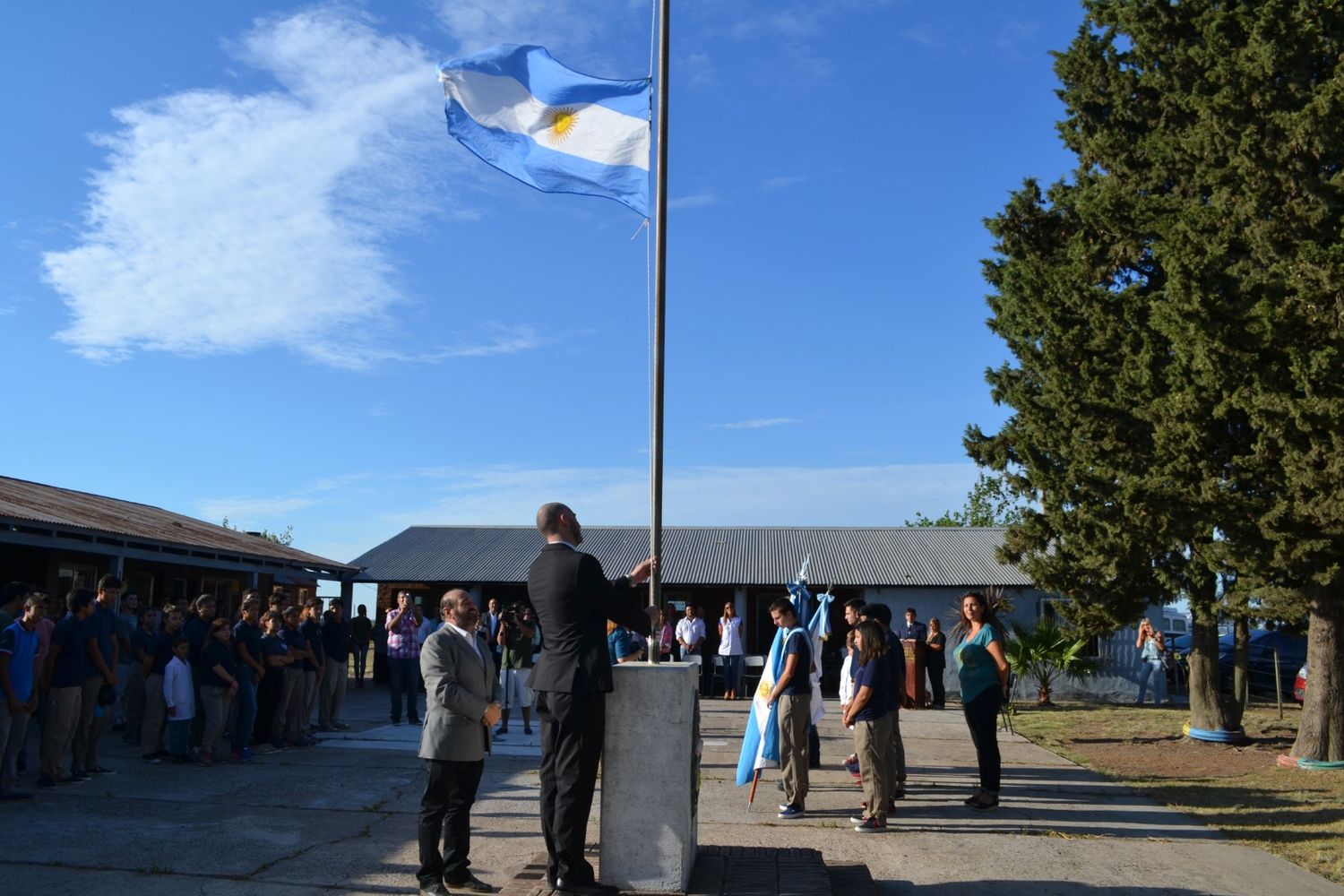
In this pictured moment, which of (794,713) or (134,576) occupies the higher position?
(134,576)

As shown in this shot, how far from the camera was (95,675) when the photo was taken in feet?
34.7

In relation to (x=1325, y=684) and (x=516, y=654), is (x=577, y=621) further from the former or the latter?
(x=1325, y=684)

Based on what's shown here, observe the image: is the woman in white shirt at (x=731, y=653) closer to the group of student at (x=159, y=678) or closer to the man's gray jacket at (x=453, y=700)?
the group of student at (x=159, y=678)

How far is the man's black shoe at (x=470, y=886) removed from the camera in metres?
6.45

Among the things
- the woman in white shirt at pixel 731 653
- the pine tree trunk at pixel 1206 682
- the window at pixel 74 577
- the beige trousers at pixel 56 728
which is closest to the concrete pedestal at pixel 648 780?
the beige trousers at pixel 56 728

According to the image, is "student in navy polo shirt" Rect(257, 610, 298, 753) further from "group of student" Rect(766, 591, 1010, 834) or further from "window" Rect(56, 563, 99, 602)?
"window" Rect(56, 563, 99, 602)

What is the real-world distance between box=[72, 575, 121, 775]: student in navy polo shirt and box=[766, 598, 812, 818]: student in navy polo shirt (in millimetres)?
6549

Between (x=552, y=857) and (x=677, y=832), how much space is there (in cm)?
69

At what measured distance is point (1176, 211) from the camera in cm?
1409

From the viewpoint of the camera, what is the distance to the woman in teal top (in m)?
9.36

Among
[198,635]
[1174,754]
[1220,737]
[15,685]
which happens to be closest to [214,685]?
[198,635]

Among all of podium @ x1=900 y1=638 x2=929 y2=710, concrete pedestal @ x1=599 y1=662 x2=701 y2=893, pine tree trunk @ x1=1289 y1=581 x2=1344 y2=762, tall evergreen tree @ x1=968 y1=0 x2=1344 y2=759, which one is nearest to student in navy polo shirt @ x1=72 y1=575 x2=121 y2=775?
concrete pedestal @ x1=599 y1=662 x2=701 y2=893

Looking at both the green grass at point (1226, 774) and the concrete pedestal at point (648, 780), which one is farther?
the green grass at point (1226, 774)

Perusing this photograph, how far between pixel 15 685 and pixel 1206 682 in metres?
14.9
